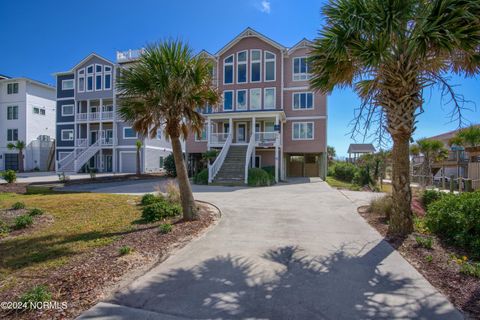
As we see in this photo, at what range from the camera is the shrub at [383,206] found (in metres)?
7.98

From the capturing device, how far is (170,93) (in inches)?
269

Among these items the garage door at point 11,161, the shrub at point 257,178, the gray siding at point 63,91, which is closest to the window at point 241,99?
the shrub at point 257,178

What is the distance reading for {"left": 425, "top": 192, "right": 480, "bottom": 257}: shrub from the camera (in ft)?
17.5

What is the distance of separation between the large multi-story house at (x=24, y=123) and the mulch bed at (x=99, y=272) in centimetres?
3696

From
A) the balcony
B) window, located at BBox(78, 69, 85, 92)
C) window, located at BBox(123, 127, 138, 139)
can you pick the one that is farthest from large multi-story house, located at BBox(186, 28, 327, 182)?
window, located at BBox(78, 69, 85, 92)

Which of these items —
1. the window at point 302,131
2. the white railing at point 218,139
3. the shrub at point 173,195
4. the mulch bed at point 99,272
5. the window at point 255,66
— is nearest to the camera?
Result: the mulch bed at point 99,272

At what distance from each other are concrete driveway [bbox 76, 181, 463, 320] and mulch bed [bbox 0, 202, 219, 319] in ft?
0.80

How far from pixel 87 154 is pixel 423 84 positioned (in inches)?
1294

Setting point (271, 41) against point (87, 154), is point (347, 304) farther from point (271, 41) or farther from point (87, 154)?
point (87, 154)

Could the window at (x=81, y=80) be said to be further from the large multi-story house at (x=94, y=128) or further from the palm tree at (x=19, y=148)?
the palm tree at (x=19, y=148)

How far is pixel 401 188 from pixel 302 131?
59.0ft

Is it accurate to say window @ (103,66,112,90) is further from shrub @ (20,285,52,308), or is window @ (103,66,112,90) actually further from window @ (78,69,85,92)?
shrub @ (20,285,52,308)

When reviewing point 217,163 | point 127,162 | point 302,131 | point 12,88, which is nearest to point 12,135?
point 12,88

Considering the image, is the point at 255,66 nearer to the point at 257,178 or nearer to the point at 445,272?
the point at 257,178
